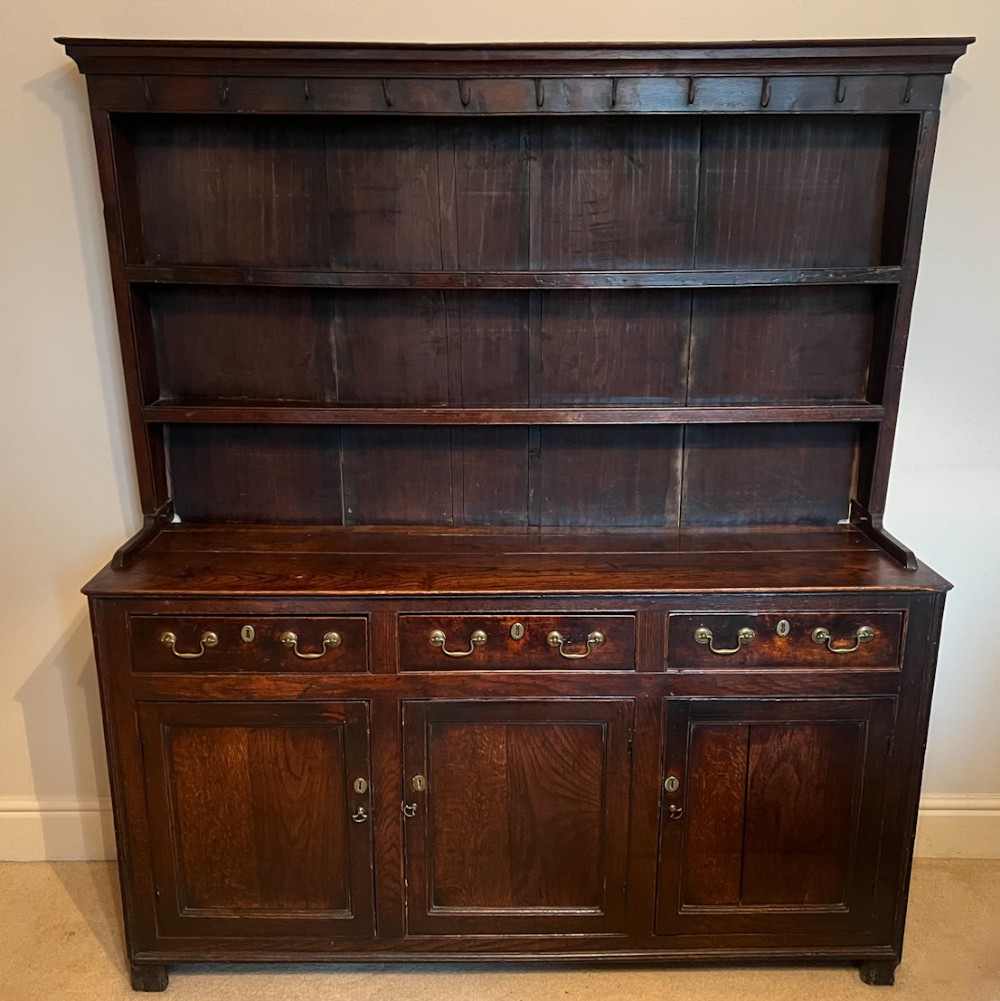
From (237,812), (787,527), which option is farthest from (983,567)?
(237,812)

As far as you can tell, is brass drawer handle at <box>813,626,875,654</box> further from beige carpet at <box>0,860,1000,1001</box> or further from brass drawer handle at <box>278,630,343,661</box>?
brass drawer handle at <box>278,630,343,661</box>

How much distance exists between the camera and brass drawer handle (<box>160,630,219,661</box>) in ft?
5.81

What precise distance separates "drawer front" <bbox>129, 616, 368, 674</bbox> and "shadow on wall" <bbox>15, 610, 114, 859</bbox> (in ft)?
1.88

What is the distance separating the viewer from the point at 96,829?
7.77 ft

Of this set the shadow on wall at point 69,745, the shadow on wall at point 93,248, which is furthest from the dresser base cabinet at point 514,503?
the shadow on wall at point 69,745

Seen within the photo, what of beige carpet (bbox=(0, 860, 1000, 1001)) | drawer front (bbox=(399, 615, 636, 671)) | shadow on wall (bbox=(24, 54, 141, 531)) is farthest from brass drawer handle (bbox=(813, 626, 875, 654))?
shadow on wall (bbox=(24, 54, 141, 531))

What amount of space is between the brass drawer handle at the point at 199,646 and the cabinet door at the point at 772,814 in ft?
3.05

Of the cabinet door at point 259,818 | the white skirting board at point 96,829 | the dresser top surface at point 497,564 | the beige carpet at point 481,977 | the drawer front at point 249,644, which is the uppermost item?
the dresser top surface at point 497,564

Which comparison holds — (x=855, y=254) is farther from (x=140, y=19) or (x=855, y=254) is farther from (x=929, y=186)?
(x=140, y=19)

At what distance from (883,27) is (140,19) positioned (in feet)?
5.11

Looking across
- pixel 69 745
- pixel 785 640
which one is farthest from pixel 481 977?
pixel 69 745

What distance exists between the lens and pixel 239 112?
178cm

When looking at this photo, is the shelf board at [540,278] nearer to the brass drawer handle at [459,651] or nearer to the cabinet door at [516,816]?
the brass drawer handle at [459,651]

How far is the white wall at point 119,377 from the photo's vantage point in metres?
1.88
